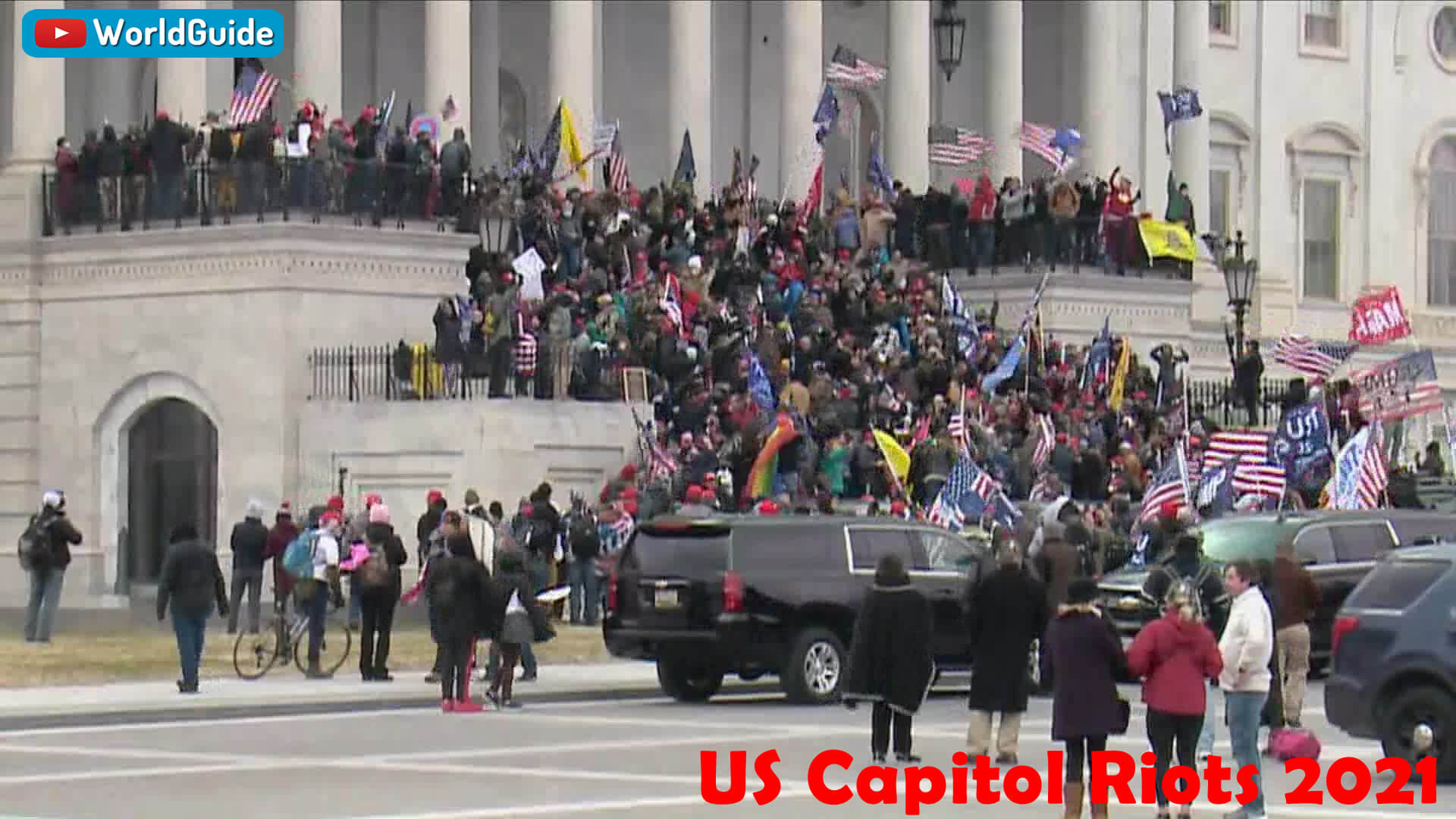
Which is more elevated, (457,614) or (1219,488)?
(1219,488)

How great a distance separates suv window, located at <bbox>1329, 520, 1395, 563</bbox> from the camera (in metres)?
38.4

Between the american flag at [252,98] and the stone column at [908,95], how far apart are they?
13.8 m

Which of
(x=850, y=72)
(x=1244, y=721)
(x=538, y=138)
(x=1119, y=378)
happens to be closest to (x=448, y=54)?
(x=850, y=72)

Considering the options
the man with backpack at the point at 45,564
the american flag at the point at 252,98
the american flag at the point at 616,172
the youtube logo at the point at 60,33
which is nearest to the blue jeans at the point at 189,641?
the man with backpack at the point at 45,564

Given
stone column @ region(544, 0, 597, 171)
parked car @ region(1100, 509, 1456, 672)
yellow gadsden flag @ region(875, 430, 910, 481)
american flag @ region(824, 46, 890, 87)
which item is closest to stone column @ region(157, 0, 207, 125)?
stone column @ region(544, 0, 597, 171)

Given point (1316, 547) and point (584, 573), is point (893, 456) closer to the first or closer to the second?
point (584, 573)

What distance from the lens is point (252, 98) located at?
4875 cm

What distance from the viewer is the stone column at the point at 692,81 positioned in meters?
56.7

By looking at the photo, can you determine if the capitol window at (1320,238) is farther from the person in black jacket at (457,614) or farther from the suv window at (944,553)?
the person in black jacket at (457,614)

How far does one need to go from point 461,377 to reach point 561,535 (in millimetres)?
3810

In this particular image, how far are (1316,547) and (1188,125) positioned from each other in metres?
28.9

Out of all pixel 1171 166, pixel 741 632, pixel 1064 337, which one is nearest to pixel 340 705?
pixel 741 632

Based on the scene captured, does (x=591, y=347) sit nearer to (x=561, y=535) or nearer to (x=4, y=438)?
(x=561, y=535)

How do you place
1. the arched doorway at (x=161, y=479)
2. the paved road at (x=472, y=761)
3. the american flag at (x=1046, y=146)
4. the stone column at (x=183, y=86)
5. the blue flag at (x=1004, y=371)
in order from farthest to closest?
the american flag at (x=1046, y=146) → the stone column at (x=183, y=86) → the blue flag at (x=1004, y=371) → the arched doorway at (x=161, y=479) → the paved road at (x=472, y=761)
